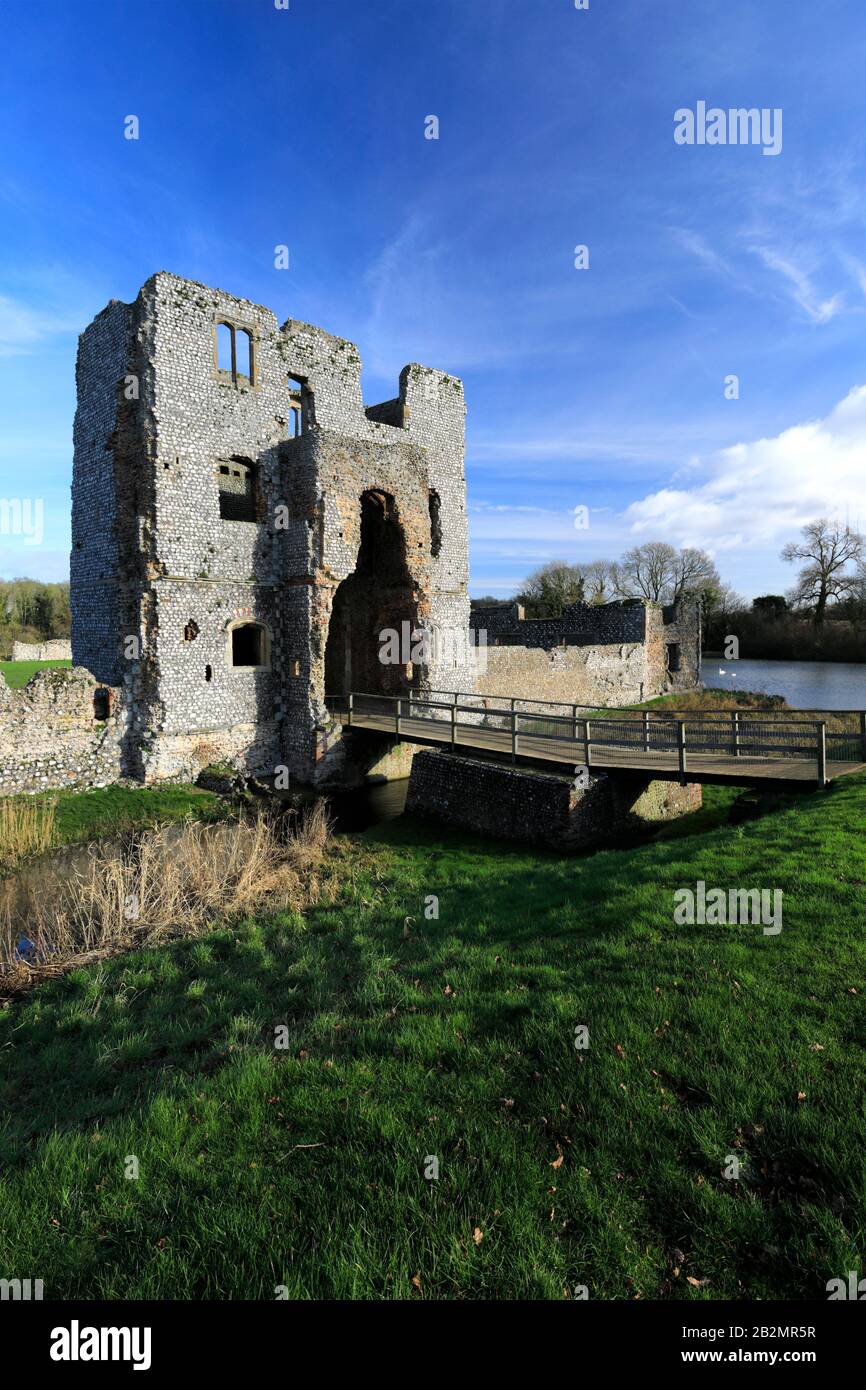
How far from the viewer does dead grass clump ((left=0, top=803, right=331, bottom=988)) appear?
794 cm

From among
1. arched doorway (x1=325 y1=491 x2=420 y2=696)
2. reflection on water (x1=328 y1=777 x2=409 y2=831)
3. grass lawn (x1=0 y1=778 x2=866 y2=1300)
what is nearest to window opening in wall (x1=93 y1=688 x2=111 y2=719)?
reflection on water (x1=328 y1=777 x2=409 y2=831)

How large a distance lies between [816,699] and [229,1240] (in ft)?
124

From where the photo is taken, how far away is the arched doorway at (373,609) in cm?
2231

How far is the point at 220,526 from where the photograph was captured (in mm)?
18688

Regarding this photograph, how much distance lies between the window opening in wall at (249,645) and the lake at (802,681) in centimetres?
2336

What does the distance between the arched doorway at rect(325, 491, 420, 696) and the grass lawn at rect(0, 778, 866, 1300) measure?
652 inches

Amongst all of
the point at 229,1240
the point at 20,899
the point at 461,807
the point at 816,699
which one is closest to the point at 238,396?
the point at 461,807

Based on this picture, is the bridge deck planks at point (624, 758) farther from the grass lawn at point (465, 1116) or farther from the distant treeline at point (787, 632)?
the distant treeline at point (787, 632)

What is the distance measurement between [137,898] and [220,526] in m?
12.6

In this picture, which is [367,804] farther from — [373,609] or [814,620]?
[814,620]

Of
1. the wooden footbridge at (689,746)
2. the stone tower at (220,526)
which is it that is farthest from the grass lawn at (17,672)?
the wooden footbridge at (689,746)

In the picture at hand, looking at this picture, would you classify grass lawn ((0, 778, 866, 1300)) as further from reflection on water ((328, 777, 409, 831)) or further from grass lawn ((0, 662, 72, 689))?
grass lawn ((0, 662, 72, 689))
